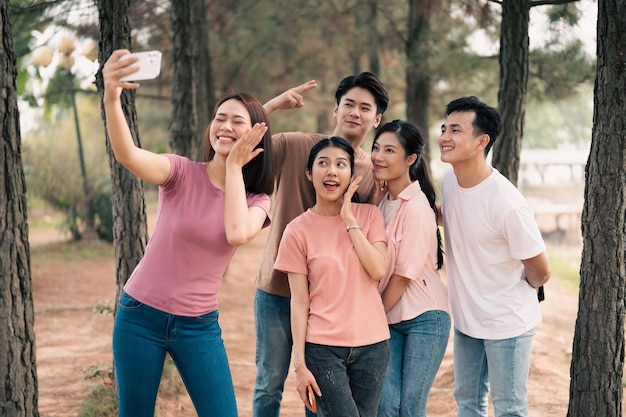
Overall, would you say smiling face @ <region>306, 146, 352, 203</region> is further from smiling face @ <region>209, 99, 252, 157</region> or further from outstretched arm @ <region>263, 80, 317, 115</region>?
outstretched arm @ <region>263, 80, 317, 115</region>

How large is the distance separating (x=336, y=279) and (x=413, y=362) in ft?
1.45

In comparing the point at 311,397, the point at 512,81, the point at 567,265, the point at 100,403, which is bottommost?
the point at 567,265

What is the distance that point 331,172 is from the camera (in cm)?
273

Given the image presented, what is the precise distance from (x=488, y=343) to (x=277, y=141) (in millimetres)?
1220

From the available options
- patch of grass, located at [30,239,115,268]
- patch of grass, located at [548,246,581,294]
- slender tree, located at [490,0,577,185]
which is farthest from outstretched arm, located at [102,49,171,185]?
patch of grass, located at [30,239,115,268]

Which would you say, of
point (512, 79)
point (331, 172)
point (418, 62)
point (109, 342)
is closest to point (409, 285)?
point (331, 172)

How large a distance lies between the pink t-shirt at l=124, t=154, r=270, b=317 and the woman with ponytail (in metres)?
0.68

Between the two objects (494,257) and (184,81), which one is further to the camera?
(184,81)

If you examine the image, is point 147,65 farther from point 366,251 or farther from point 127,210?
point 127,210

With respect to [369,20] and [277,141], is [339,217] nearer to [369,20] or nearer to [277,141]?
[277,141]

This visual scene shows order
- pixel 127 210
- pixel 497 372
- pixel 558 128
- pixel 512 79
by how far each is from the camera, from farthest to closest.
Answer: pixel 558 128 → pixel 512 79 → pixel 127 210 → pixel 497 372

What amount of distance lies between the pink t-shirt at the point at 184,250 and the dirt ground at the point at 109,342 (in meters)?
2.32

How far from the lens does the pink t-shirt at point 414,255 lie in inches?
108

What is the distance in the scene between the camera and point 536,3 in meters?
4.95
